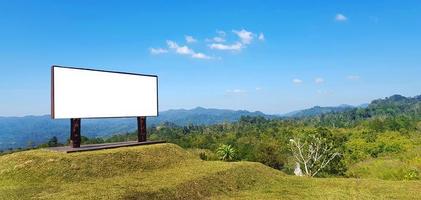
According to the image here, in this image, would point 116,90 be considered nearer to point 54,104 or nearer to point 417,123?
point 54,104

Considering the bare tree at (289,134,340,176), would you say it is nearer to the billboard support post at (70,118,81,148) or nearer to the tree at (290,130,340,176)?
the tree at (290,130,340,176)

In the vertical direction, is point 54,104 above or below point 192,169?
above

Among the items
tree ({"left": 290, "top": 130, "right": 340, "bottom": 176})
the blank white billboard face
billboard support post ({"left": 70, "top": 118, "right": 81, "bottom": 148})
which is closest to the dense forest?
tree ({"left": 290, "top": 130, "right": 340, "bottom": 176})

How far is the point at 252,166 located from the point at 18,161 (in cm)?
1266

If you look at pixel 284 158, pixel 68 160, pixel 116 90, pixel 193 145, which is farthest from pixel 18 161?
pixel 193 145

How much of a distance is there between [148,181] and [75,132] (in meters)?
5.20

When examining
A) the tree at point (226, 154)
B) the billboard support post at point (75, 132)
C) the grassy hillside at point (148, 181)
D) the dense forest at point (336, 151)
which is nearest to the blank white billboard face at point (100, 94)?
the billboard support post at point (75, 132)

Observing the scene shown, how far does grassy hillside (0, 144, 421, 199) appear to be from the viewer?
15.7m

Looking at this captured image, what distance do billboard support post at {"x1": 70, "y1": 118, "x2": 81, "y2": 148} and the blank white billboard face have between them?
0.48m

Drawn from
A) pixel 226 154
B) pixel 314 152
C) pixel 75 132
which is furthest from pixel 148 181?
pixel 314 152

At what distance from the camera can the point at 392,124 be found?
10219 centimetres

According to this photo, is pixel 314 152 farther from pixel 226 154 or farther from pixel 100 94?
pixel 100 94

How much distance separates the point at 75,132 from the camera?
19938 mm

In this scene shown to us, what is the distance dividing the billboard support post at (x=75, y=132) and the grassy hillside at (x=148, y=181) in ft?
3.71
